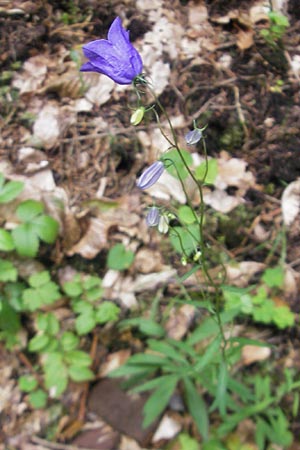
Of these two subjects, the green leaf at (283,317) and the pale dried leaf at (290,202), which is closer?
the green leaf at (283,317)

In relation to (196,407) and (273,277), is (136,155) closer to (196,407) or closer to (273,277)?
(273,277)

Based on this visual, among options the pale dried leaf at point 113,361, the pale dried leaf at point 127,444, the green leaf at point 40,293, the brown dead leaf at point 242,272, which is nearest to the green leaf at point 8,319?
the green leaf at point 40,293

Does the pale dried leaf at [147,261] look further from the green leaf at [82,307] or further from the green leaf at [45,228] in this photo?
the green leaf at [45,228]

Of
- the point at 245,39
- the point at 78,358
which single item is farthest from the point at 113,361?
the point at 245,39

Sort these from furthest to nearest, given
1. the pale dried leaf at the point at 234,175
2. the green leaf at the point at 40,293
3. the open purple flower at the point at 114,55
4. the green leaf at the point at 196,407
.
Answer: the pale dried leaf at the point at 234,175 < the green leaf at the point at 40,293 < the green leaf at the point at 196,407 < the open purple flower at the point at 114,55

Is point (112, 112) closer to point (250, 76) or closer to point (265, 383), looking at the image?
point (250, 76)

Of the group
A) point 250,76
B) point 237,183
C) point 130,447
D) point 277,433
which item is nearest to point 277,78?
point 250,76

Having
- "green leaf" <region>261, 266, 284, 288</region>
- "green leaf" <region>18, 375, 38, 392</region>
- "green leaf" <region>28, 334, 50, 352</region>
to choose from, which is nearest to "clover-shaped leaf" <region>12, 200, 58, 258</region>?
"green leaf" <region>28, 334, 50, 352</region>
